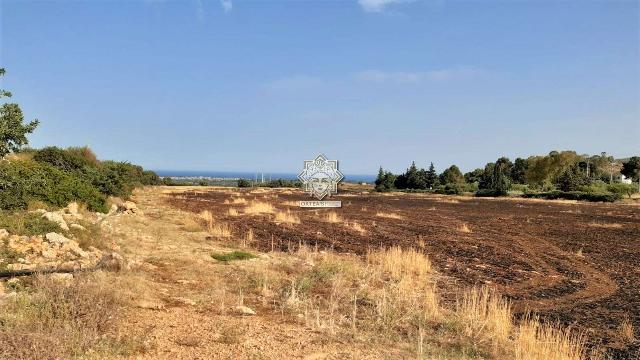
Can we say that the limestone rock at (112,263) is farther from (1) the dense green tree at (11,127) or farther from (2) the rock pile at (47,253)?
(1) the dense green tree at (11,127)

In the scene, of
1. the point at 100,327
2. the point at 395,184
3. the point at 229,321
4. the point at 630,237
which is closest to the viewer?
the point at 100,327

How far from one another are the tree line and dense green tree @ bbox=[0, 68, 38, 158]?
59.3 meters

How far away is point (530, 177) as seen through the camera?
73188 mm

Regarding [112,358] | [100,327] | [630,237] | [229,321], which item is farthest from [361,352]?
[630,237]

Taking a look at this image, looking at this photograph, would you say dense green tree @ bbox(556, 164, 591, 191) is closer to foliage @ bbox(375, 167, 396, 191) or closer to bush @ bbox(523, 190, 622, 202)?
bush @ bbox(523, 190, 622, 202)

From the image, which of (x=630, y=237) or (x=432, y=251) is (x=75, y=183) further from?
(x=630, y=237)

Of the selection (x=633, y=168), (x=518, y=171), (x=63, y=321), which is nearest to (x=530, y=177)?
(x=518, y=171)

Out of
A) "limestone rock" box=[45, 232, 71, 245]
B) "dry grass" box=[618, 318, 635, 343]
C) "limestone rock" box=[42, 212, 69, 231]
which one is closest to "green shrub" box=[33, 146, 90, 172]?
"limestone rock" box=[42, 212, 69, 231]

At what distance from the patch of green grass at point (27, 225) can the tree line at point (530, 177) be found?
58.0m

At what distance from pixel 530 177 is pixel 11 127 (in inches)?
2954

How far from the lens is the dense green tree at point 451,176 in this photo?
8103 cm

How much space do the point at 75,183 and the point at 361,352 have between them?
17587 mm

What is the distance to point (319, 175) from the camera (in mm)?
33188

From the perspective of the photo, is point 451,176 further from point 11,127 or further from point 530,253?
point 11,127
